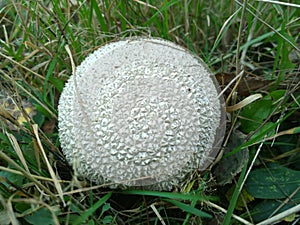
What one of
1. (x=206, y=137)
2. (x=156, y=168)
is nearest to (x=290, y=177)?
(x=206, y=137)

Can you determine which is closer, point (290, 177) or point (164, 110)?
point (164, 110)

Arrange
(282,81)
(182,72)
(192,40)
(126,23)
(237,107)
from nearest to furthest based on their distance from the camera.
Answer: (182,72), (237,107), (282,81), (126,23), (192,40)

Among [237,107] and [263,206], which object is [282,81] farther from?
[263,206]

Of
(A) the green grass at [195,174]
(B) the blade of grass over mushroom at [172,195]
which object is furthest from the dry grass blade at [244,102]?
(B) the blade of grass over mushroom at [172,195]

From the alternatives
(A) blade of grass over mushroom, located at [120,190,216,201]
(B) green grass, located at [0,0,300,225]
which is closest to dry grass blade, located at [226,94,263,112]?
(B) green grass, located at [0,0,300,225]

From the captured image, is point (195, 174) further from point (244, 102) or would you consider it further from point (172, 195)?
point (244, 102)

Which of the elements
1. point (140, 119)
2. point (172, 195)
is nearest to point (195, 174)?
point (172, 195)

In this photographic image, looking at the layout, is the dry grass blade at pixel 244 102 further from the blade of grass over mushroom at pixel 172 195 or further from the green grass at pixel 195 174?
the blade of grass over mushroom at pixel 172 195
